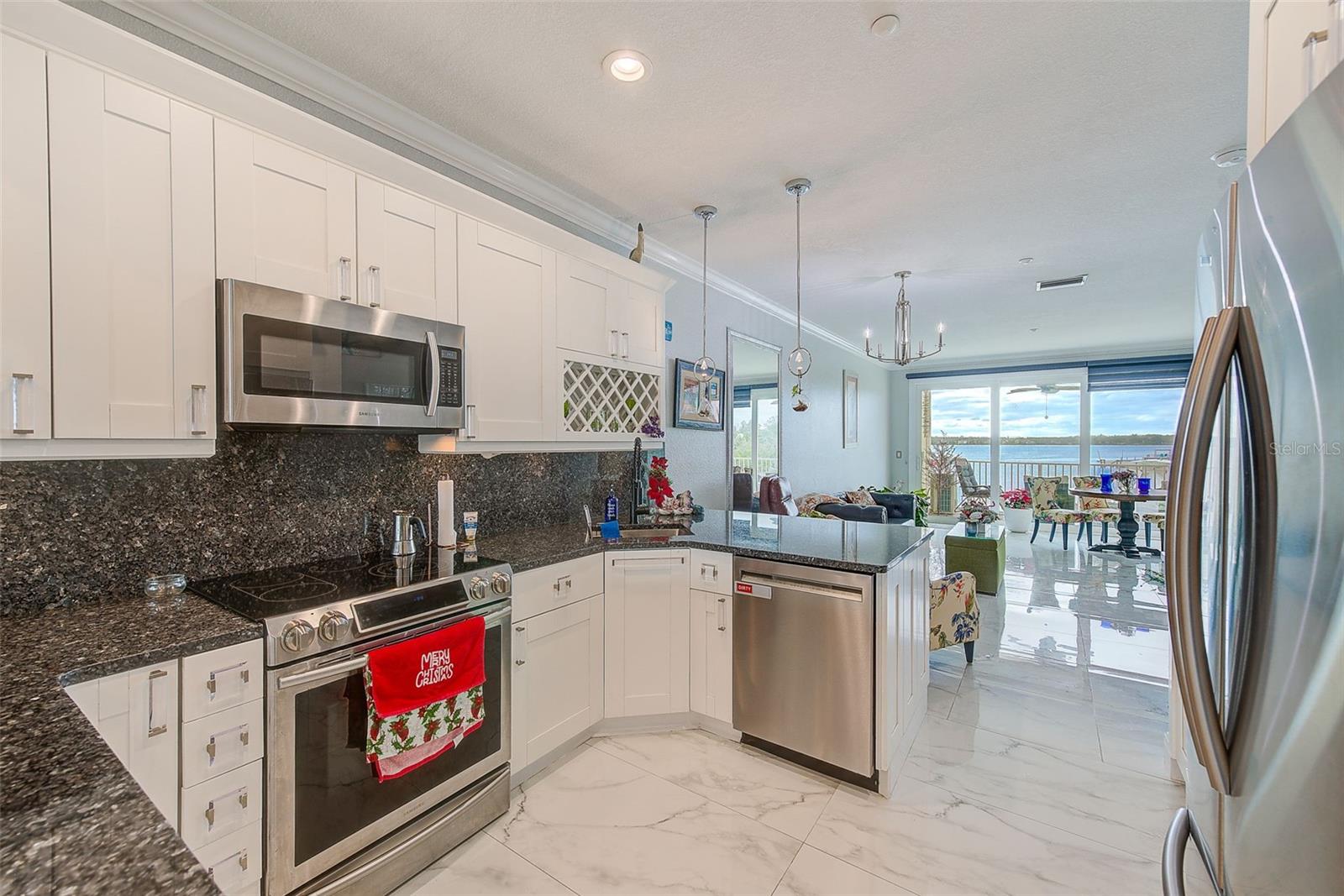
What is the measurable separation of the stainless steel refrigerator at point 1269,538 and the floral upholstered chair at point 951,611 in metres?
2.39

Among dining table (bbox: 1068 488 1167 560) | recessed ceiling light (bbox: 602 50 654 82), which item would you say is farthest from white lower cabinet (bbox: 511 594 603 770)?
dining table (bbox: 1068 488 1167 560)

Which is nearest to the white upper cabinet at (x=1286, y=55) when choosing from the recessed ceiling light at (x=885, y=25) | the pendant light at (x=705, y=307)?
the recessed ceiling light at (x=885, y=25)

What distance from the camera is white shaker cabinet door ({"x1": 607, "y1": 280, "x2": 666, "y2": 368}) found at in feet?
10.1

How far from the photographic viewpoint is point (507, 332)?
249 cm

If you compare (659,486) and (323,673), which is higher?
(659,486)

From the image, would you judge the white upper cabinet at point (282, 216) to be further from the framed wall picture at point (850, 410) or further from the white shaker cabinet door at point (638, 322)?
the framed wall picture at point (850, 410)

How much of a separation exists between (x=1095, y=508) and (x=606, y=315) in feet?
23.4

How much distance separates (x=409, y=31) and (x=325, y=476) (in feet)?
5.25

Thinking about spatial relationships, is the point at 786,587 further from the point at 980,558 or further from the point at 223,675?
the point at 980,558

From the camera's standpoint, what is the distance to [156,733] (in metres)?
1.29

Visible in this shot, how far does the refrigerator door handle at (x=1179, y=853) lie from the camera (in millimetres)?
833

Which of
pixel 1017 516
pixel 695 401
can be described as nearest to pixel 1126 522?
pixel 1017 516

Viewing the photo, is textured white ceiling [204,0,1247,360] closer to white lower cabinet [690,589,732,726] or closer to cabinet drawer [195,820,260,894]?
white lower cabinet [690,589,732,726]

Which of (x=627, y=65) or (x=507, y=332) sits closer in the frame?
(x=627, y=65)
